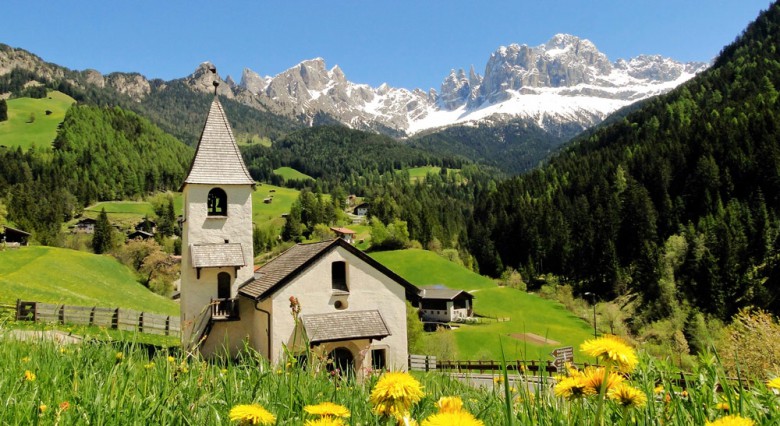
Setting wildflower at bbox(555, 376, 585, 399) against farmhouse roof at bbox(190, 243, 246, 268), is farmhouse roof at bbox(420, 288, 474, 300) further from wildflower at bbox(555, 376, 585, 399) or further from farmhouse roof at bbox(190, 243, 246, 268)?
wildflower at bbox(555, 376, 585, 399)

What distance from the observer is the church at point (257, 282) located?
21.4m

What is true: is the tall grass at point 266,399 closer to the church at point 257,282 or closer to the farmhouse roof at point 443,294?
the church at point 257,282

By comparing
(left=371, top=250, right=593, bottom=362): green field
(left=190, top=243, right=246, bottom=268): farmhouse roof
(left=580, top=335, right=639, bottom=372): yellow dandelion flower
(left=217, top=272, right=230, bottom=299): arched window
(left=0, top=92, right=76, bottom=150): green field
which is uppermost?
(left=0, top=92, right=76, bottom=150): green field

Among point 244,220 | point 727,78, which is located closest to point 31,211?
point 244,220

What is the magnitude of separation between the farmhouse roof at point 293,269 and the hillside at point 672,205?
184 ft

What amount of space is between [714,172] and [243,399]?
389 feet

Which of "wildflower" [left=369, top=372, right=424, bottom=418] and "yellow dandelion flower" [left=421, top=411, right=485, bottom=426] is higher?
"yellow dandelion flower" [left=421, top=411, right=485, bottom=426]

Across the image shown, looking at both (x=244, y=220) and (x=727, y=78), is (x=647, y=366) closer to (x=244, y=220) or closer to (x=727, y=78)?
(x=244, y=220)

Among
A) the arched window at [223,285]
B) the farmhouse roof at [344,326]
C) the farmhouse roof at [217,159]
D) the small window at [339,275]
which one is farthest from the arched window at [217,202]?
the farmhouse roof at [344,326]

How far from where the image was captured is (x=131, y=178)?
172 meters

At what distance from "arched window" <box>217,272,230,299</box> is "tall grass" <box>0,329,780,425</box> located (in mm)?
20482

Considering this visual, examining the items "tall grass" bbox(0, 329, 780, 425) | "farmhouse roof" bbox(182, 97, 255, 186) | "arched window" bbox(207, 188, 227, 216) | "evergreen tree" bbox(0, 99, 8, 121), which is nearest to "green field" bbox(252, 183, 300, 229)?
"evergreen tree" bbox(0, 99, 8, 121)

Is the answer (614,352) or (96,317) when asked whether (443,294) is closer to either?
(96,317)

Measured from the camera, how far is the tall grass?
2.11 metres
